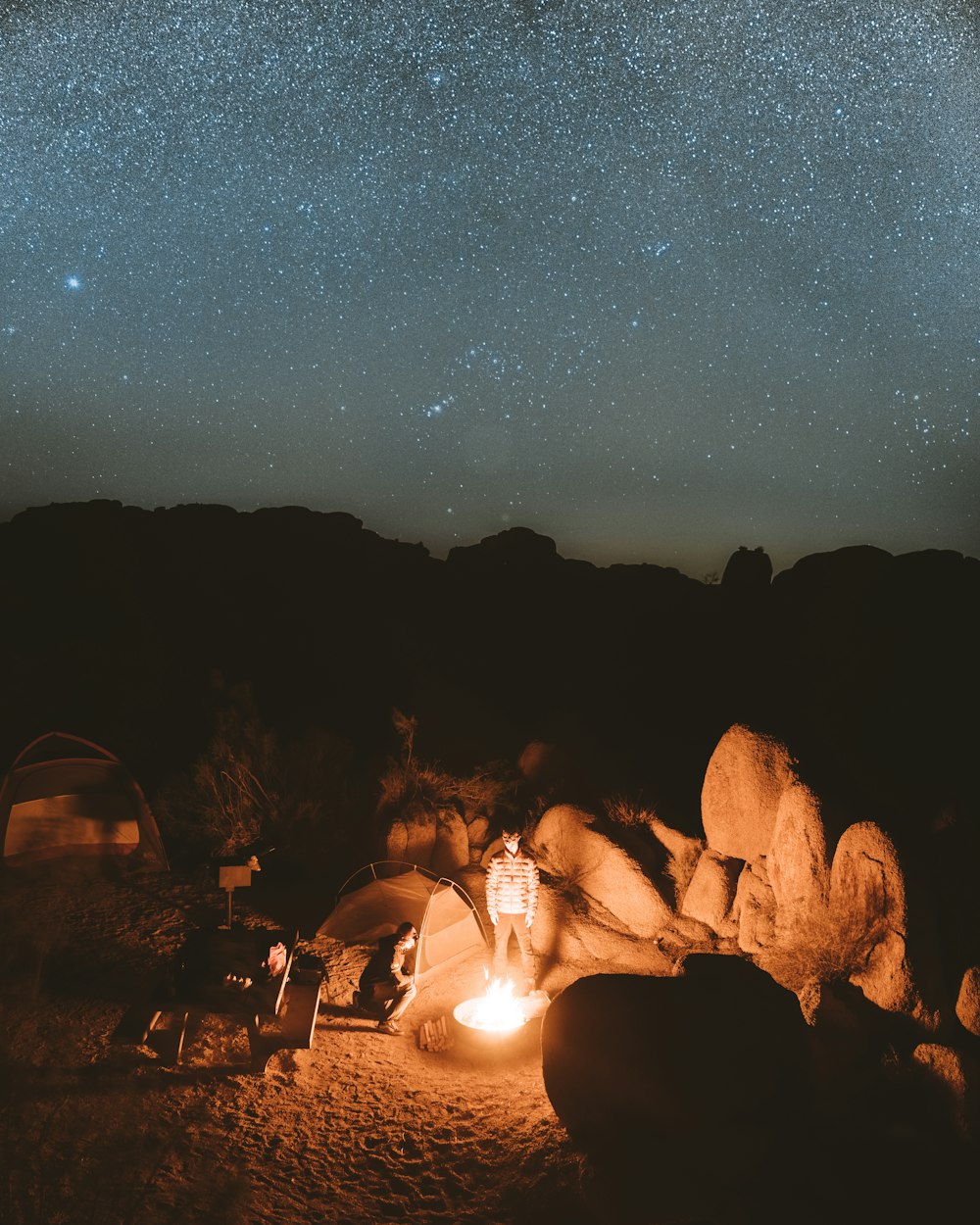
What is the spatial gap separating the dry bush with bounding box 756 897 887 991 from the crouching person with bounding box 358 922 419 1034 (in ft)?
12.4

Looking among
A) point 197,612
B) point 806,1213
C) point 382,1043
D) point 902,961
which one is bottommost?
point 382,1043

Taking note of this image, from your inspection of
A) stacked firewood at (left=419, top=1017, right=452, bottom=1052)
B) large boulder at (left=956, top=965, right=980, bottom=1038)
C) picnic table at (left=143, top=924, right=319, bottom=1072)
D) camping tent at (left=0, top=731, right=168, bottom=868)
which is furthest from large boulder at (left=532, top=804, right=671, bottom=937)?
camping tent at (left=0, top=731, right=168, bottom=868)

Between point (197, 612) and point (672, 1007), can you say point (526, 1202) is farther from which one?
point (197, 612)

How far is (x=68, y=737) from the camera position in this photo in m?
12.6

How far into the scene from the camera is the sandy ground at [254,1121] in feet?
16.6

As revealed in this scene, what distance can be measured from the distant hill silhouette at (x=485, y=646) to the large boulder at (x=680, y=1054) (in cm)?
414

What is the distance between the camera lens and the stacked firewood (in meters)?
7.43

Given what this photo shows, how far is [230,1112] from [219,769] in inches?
353

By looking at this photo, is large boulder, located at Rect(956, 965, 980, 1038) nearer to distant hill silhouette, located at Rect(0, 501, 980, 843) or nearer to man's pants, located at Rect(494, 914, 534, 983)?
distant hill silhouette, located at Rect(0, 501, 980, 843)

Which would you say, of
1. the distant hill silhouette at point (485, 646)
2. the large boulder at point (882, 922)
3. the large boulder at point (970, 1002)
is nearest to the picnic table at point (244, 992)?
the large boulder at point (882, 922)

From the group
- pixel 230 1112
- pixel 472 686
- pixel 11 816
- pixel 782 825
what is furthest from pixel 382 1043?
pixel 472 686

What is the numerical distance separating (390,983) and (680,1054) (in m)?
3.91

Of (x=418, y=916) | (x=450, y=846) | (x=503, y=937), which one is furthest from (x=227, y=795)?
(x=503, y=937)

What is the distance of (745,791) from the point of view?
31.5 ft
